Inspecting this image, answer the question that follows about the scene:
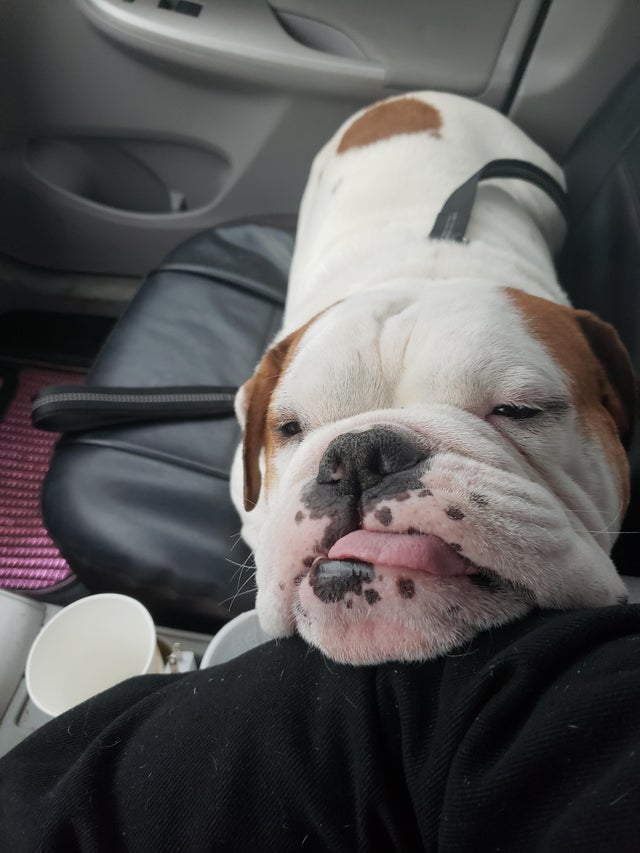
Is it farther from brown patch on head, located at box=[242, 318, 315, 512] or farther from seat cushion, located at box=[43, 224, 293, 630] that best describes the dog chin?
seat cushion, located at box=[43, 224, 293, 630]

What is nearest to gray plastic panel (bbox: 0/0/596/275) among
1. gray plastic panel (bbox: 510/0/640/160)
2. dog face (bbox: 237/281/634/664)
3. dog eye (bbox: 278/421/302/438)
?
gray plastic panel (bbox: 510/0/640/160)

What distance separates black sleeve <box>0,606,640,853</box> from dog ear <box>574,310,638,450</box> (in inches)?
18.8

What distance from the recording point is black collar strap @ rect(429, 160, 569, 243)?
1277 mm

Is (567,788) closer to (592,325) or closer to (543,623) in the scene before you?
(543,623)

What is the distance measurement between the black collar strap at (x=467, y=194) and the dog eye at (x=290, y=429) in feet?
1.99

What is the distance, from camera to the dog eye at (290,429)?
3.08 ft

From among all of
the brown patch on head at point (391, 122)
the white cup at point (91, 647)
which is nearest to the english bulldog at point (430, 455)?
the white cup at point (91, 647)

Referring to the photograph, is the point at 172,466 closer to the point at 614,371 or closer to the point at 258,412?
the point at 258,412

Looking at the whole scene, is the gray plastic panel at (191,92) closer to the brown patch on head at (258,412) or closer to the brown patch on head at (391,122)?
the brown patch on head at (391,122)

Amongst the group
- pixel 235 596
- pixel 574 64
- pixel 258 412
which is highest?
pixel 574 64

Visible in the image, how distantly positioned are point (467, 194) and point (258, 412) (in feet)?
2.32

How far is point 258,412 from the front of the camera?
3.46 ft

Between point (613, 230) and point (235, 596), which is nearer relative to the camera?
point (235, 596)

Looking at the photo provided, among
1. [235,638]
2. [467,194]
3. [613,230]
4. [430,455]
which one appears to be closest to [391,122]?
[467,194]
